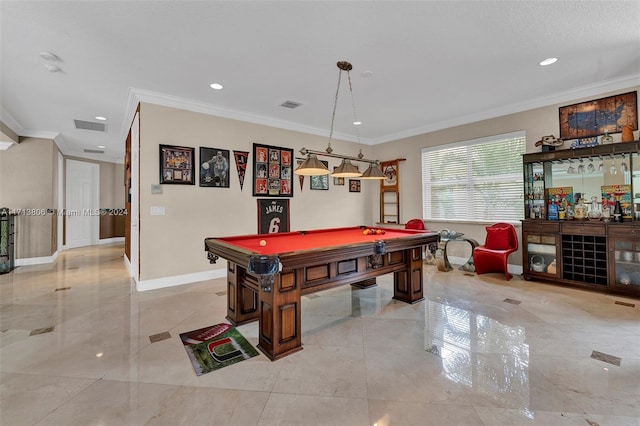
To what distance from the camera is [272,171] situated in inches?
216

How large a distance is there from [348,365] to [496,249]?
3.88 metres

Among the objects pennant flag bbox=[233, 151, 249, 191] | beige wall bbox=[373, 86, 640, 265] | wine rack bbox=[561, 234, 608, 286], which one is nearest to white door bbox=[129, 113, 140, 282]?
pennant flag bbox=[233, 151, 249, 191]

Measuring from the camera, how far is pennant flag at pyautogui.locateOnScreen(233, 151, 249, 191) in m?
5.04

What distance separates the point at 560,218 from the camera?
14.0ft

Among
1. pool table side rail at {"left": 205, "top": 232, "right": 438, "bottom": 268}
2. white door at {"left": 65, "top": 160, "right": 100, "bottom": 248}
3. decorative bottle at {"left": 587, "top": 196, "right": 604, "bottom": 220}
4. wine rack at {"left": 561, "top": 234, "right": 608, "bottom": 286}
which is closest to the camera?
pool table side rail at {"left": 205, "top": 232, "right": 438, "bottom": 268}

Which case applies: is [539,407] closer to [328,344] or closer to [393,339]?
[393,339]

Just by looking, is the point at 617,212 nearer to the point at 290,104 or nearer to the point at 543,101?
the point at 543,101

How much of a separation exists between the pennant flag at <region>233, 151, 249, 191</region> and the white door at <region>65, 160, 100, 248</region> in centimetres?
652

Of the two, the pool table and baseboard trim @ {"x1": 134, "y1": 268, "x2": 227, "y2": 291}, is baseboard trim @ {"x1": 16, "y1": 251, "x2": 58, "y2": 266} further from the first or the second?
the pool table

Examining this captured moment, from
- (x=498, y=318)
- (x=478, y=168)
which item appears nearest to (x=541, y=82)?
(x=478, y=168)

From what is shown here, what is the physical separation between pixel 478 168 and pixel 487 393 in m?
4.55

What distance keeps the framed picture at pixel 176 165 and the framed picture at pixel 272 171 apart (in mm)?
1131

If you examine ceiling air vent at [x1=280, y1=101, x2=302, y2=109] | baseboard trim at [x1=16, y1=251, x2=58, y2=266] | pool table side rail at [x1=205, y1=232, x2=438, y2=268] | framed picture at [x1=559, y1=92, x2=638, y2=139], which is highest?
ceiling air vent at [x1=280, y1=101, x2=302, y2=109]

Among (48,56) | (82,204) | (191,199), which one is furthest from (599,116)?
(82,204)
